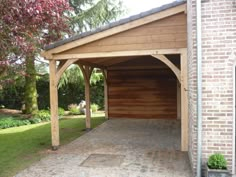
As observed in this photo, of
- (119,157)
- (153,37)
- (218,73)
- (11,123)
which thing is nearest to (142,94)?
(11,123)

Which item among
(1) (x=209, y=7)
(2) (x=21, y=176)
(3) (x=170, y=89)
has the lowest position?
(2) (x=21, y=176)

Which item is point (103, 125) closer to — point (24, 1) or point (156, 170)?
point (156, 170)

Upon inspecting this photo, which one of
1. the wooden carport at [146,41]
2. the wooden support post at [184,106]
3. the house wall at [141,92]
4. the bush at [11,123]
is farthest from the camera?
the house wall at [141,92]

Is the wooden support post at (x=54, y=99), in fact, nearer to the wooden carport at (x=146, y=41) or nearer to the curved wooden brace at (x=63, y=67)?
the curved wooden brace at (x=63, y=67)

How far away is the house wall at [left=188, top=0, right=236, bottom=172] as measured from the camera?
4758 mm

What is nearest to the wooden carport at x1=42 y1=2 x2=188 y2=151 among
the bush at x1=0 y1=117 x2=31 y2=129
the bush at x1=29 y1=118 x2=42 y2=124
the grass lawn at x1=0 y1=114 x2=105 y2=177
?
the grass lawn at x1=0 y1=114 x2=105 y2=177

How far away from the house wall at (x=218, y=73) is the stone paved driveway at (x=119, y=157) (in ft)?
3.09

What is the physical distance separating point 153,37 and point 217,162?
3424 millimetres

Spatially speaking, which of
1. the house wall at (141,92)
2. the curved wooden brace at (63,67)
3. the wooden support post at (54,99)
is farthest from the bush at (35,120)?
the curved wooden brace at (63,67)

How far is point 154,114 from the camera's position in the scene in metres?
12.7

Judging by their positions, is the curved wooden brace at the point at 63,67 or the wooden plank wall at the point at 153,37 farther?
the curved wooden brace at the point at 63,67

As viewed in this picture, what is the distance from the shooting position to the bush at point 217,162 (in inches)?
181

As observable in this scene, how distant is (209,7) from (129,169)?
3.57 meters

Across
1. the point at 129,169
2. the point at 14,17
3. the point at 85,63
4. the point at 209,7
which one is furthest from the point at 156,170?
the point at 85,63
